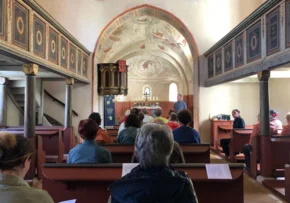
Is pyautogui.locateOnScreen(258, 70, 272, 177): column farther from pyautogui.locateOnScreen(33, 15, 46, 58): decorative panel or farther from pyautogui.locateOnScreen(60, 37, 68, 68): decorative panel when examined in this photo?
pyautogui.locateOnScreen(60, 37, 68, 68): decorative panel

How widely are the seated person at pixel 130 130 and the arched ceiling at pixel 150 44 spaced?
8.74 meters

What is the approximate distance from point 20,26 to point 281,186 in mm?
6182

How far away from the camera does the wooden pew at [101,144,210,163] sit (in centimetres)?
491

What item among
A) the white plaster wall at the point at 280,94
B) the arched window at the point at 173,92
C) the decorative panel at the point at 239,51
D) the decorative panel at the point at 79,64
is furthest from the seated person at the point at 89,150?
the arched window at the point at 173,92

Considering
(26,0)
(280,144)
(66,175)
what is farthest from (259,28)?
(66,175)

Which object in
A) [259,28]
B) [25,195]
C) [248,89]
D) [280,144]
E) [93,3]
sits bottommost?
[280,144]

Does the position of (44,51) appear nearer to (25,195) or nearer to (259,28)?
(259,28)

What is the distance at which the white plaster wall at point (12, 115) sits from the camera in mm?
11067

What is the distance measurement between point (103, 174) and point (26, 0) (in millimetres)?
4341

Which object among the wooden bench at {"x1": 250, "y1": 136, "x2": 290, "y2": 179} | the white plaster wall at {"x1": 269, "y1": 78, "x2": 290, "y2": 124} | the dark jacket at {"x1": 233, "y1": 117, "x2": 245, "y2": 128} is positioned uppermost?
the white plaster wall at {"x1": 269, "y1": 78, "x2": 290, "y2": 124}

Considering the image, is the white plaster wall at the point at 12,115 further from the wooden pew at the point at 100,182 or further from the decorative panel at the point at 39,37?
the wooden pew at the point at 100,182

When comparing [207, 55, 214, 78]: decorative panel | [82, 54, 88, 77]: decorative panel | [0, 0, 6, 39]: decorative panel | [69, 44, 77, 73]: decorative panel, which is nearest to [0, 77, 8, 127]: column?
[69, 44, 77, 73]: decorative panel

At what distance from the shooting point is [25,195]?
156cm

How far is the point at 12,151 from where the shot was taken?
161 centimetres
